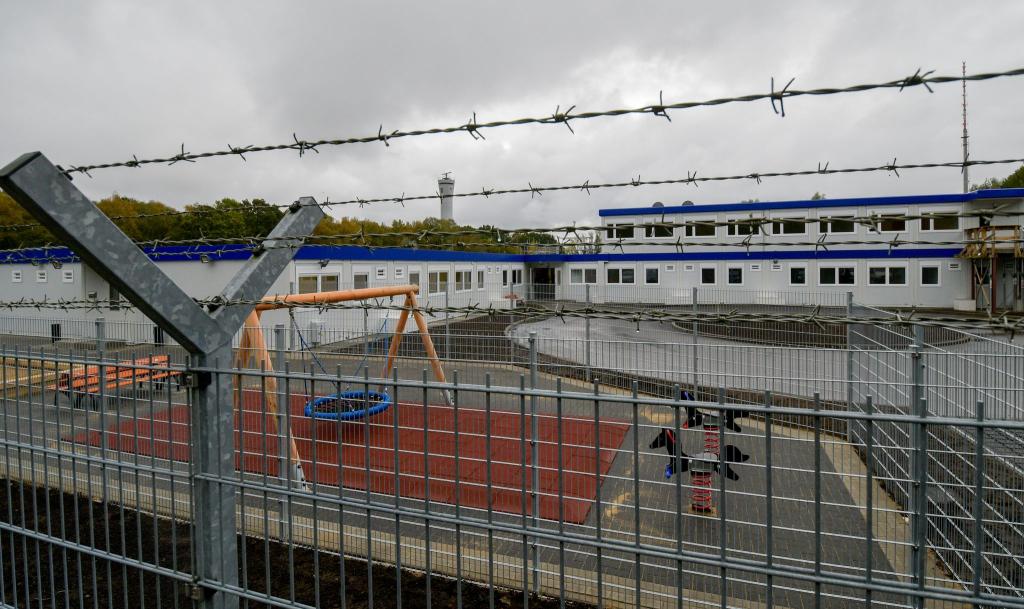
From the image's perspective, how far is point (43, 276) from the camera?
23.3 metres

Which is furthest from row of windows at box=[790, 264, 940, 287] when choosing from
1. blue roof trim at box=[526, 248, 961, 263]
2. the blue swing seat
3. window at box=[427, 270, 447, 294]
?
the blue swing seat

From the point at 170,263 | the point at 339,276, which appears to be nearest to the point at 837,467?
the point at 339,276

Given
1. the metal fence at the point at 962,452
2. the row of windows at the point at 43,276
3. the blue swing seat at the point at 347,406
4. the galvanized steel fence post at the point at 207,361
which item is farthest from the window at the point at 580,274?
the galvanized steel fence post at the point at 207,361

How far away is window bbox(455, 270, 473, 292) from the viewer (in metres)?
27.0

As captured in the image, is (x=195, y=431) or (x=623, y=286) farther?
(x=623, y=286)

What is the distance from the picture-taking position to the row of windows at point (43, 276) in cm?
2258

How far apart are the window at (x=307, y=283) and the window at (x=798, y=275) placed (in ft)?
80.5

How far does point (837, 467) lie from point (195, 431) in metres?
7.17

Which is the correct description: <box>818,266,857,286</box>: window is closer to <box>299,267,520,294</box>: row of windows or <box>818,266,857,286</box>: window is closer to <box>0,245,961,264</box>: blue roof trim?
<box>0,245,961,264</box>: blue roof trim

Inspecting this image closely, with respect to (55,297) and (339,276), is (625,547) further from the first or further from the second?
(55,297)

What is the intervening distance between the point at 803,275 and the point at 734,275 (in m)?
3.45

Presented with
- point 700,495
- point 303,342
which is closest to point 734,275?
point 700,495

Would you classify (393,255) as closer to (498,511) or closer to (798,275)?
(498,511)

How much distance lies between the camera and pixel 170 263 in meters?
19.5
